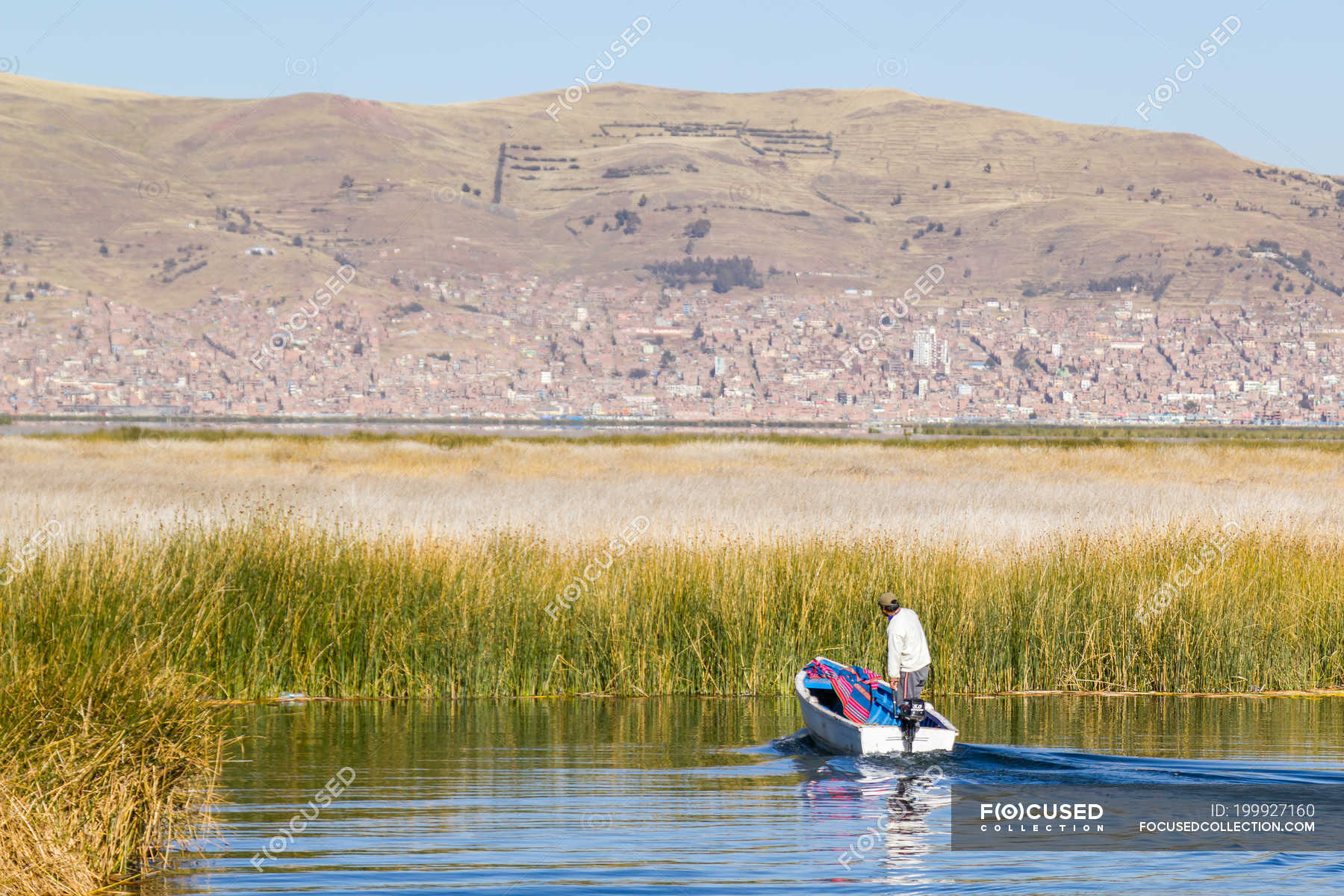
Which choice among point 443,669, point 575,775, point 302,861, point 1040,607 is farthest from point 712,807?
point 1040,607

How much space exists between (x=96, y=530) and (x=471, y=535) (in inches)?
202

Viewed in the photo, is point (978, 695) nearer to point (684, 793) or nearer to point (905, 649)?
point (905, 649)

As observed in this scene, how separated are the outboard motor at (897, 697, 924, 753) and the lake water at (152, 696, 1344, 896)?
0.30 meters

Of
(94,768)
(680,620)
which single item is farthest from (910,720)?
(94,768)

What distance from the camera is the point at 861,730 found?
12672 millimetres

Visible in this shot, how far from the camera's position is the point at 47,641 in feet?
44.7

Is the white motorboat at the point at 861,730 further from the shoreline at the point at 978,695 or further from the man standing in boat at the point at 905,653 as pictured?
the shoreline at the point at 978,695

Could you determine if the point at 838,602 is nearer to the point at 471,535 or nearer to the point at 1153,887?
the point at 471,535

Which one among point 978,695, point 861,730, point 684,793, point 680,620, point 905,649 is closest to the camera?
point 684,793

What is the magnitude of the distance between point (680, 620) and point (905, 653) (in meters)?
4.78

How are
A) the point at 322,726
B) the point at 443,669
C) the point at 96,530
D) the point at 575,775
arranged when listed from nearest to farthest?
1. the point at 575,775
2. the point at 322,726
3. the point at 443,669
4. the point at 96,530

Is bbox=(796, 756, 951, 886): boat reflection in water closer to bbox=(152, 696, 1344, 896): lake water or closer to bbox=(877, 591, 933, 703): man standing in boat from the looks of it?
bbox=(152, 696, 1344, 896): lake water

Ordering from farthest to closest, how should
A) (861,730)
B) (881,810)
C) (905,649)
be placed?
(905,649), (861,730), (881,810)

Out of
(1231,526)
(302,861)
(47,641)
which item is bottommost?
(302,861)
